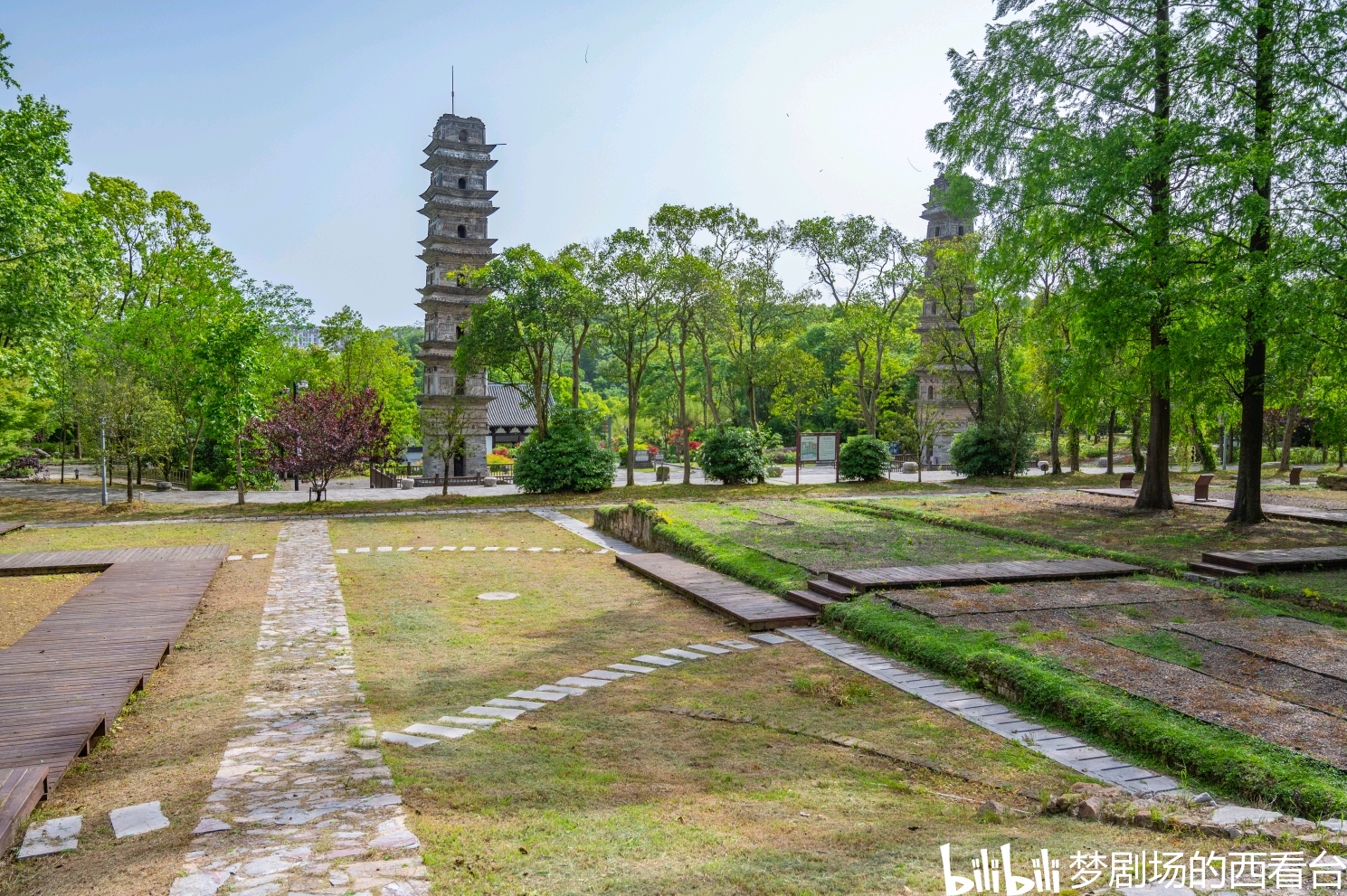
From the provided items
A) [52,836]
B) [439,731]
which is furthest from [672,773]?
[52,836]

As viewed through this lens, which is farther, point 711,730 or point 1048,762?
point 711,730

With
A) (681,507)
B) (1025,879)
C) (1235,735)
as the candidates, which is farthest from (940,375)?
(1025,879)

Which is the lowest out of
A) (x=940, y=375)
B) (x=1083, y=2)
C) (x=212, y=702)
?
(x=212, y=702)

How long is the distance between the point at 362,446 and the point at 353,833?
61.9 feet

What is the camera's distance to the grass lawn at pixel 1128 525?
13.3m

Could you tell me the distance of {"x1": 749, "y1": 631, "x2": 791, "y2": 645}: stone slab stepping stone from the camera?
8.85m

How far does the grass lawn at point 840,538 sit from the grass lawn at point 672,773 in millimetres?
3208

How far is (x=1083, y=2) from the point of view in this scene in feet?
52.4

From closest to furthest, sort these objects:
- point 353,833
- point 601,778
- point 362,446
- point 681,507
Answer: point 353,833, point 601,778, point 681,507, point 362,446

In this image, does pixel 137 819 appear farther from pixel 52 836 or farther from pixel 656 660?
pixel 656 660

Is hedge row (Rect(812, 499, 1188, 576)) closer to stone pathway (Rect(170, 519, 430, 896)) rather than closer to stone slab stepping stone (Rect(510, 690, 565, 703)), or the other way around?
stone slab stepping stone (Rect(510, 690, 565, 703))

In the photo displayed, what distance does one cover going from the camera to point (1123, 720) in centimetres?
584

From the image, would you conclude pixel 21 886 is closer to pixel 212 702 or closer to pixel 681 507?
pixel 212 702

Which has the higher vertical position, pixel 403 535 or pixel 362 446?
pixel 362 446
